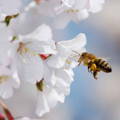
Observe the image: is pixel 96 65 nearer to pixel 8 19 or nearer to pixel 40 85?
pixel 40 85

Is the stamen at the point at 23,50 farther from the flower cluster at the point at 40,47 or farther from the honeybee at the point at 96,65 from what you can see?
the honeybee at the point at 96,65

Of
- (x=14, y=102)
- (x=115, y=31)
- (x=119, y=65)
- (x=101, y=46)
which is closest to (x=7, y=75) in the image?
(x=14, y=102)

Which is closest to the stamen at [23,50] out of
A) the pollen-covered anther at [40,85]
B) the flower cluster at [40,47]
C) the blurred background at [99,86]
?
the flower cluster at [40,47]

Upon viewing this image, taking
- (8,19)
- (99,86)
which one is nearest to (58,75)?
(8,19)

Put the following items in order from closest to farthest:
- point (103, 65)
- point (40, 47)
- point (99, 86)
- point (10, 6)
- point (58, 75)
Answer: point (10, 6) → point (40, 47) → point (58, 75) → point (103, 65) → point (99, 86)

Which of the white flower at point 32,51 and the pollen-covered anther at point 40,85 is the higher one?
the white flower at point 32,51
